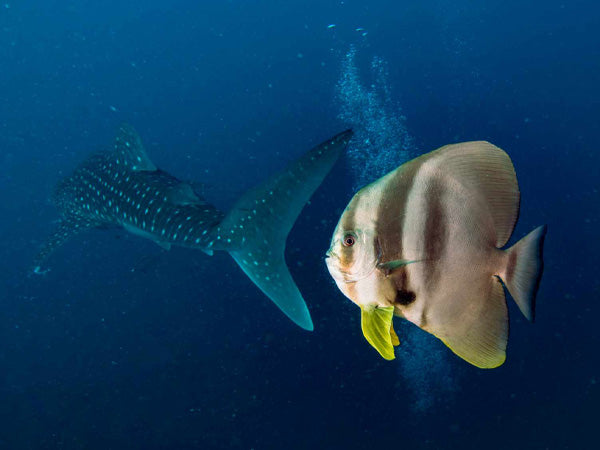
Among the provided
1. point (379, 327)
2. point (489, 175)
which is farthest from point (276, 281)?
point (489, 175)

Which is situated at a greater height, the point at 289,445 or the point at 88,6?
the point at 88,6

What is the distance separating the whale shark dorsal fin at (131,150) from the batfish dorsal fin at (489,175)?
4.52m

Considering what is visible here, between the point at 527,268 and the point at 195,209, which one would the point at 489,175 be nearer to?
the point at 527,268

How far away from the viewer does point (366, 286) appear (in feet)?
3.78

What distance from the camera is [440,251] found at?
118cm

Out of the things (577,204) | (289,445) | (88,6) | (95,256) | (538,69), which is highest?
(88,6)

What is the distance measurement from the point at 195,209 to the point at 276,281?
1.70 metres

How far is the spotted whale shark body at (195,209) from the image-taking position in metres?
2.62

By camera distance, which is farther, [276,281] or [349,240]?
[276,281]

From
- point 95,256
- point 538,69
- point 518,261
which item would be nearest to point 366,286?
point 518,261

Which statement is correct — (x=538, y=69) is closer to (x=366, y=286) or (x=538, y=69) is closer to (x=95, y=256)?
(x=95, y=256)

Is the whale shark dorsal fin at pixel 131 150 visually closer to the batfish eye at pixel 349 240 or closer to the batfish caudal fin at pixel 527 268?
the batfish eye at pixel 349 240

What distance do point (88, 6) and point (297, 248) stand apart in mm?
38969

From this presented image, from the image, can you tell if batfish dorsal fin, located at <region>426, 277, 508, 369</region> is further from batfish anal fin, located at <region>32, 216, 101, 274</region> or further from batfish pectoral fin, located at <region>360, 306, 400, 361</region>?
batfish anal fin, located at <region>32, 216, 101, 274</region>
